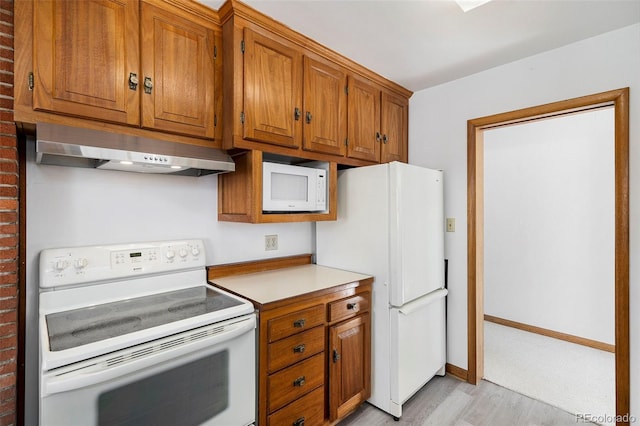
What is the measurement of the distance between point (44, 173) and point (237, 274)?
1.12 metres

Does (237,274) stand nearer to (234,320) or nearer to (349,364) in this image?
(234,320)

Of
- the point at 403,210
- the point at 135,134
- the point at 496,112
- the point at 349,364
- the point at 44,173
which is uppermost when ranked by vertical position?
the point at 496,112

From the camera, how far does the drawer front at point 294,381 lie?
1532 millimetres

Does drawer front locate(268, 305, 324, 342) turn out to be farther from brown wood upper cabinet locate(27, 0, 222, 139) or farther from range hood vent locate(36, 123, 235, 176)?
brown wood upper cabinet locate(27, 0, 222, 139)

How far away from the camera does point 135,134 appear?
1446 millimetres

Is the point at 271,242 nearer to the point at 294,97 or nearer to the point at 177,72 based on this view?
the point at 294,97

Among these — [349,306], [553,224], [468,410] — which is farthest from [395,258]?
[553,224]

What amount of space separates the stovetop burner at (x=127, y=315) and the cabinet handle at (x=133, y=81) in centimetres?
101

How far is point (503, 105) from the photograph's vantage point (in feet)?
7.45

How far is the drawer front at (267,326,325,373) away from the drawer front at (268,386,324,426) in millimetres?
219

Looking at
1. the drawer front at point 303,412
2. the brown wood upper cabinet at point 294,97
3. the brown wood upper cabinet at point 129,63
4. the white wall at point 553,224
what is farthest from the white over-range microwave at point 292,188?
the white wall at point 553,224

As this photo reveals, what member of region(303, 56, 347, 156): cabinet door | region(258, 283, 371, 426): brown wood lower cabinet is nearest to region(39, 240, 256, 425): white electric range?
region(258, 283, 371, 426): brown wood lower cabinet

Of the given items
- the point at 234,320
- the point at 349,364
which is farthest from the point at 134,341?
the point at 349,364

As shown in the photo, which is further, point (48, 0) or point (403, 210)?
point (403, 210)
